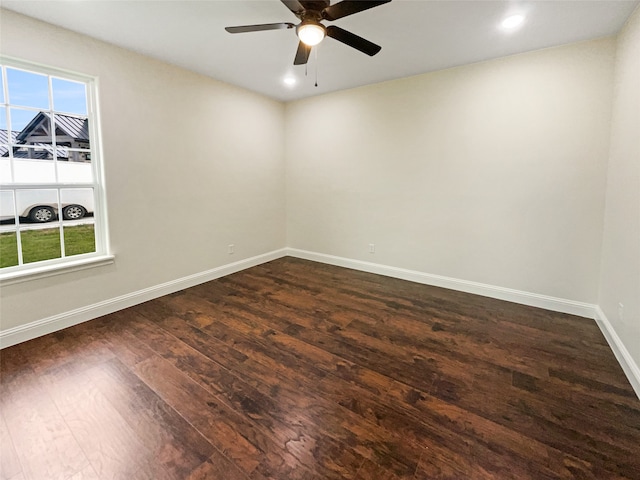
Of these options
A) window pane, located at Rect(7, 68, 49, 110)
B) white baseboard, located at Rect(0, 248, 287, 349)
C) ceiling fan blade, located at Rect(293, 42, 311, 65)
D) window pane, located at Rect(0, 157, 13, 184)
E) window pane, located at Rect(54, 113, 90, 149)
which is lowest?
white baseboard, located at Rect(0, 248, 287, 349)

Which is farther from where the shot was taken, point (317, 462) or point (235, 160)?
point (235, 160)

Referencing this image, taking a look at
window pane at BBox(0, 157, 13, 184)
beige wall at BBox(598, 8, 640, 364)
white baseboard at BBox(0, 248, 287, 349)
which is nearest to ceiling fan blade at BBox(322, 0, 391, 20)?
beige wall at BBox(598, 8, 640, 364)

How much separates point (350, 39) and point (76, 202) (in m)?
2.82

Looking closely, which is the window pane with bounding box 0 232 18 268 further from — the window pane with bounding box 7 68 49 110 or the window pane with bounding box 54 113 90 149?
the window pane with bounding box 7 68 49 110

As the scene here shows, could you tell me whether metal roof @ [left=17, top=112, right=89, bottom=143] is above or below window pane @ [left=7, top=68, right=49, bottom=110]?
below

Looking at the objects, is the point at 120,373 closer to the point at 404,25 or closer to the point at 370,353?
the point at 370,353

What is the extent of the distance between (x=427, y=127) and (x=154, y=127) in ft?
10.3

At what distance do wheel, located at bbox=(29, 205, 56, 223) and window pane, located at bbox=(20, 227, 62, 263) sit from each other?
0.09 metres

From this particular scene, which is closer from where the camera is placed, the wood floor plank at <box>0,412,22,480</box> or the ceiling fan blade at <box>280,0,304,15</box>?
the wood floor plank at <box>0,412,22,480</box>

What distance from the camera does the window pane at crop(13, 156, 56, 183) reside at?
2.51 m

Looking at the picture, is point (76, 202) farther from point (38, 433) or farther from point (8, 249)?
Result: point (38, 433)

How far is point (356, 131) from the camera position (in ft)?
14.1

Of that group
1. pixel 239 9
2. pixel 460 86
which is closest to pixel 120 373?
pixel 239 9

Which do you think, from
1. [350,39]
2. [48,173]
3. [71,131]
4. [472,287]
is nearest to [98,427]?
[48,173]
